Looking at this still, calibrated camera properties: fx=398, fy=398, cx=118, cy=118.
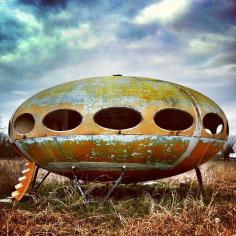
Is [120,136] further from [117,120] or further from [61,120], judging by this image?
[117,120]

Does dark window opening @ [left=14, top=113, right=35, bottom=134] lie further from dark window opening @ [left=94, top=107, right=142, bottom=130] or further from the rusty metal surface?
dark window opening @ [left=94, top=107, right=142, bottom=130]

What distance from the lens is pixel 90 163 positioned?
7289mm

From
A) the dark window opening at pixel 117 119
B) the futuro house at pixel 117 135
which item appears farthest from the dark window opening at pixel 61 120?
the futuro house at pixel 117 135

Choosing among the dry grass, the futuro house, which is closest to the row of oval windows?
the futuro house

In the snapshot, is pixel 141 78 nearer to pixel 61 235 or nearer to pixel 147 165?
pixel 147 165

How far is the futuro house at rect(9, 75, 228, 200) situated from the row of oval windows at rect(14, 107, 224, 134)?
436 mm

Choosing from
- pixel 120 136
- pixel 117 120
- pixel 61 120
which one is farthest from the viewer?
pixel 117 120

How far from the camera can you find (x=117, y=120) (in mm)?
10672

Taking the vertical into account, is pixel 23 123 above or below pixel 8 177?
above

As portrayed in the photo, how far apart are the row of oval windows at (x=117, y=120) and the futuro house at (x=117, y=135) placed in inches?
17.2

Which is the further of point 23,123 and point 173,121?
point 173,121

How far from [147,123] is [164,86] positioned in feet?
3.48

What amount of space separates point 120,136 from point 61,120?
309 cm

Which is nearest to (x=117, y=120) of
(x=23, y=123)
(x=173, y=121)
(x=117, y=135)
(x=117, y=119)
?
(x=117, y=119)
